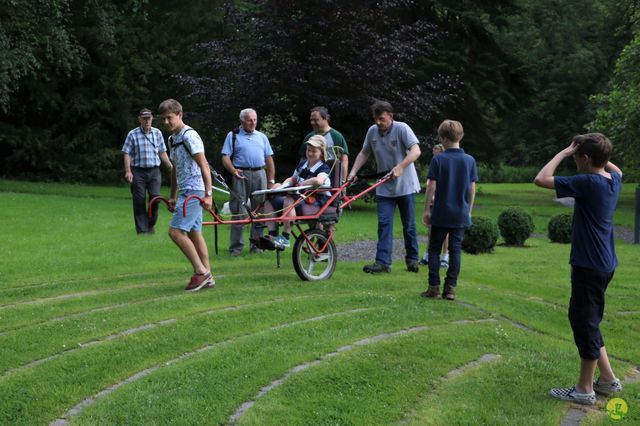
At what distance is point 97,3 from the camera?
98.5 feet

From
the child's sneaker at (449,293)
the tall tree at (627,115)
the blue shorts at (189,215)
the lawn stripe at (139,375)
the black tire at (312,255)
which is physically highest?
the tall tree at (627,115)

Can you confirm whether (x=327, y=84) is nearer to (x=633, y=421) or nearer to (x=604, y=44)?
(x=633, y=421)

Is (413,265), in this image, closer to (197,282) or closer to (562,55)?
(197,282)

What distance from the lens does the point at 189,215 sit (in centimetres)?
890

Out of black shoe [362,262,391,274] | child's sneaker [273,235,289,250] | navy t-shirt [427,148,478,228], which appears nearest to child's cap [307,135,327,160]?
child's sneaker [273,235,289,250]

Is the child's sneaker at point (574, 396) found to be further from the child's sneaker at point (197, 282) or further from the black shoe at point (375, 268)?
the black shoe at point (375, 268)

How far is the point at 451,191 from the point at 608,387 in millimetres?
3366

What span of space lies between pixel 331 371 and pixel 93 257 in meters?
7.15

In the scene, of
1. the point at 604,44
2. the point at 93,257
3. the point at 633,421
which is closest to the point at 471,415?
the point at 633,421

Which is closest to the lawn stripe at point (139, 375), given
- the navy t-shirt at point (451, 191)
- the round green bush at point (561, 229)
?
the navy t-shirt at point (451, 191)

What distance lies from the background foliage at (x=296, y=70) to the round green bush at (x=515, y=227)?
7.84m

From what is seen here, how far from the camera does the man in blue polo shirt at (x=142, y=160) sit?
Result: 1462 cm

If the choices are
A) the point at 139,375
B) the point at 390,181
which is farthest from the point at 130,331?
the point at 390,181

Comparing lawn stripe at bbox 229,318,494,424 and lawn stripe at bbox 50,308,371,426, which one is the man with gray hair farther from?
lawn stripe at bbox 229,318,494,424
